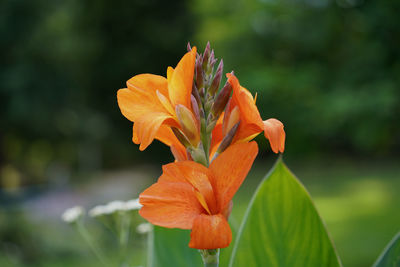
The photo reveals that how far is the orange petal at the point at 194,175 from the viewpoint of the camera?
0.44 m

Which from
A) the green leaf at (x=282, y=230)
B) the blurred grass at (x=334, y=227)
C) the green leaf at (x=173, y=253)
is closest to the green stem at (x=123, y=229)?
the green leaf at (x=173, y=253)

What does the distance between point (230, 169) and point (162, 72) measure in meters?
11.2

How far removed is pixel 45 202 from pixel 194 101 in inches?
286

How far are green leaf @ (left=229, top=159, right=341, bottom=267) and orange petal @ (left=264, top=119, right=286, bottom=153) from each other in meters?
0.21

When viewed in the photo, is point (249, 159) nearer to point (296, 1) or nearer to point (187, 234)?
point (187, 234)

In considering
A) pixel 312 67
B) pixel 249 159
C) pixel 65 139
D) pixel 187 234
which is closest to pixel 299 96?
pixel 312 67

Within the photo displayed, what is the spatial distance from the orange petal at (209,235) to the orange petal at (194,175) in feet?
0.12

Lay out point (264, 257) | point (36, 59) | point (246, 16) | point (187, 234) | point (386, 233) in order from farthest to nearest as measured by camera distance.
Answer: point (36, 59) → point (246, 16) → point (386, 233) → point (187, 234) → point (264, 257)

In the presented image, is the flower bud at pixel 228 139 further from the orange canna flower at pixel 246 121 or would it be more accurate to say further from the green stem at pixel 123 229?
the green stem at pixel 123 229

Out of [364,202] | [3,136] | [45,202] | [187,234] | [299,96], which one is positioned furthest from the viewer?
[3,136]

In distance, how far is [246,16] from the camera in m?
6.18

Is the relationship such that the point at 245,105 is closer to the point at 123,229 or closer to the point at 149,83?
the point at 149,83

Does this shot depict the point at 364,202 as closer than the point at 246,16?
No

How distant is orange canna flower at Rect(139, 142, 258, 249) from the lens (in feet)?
1.33
